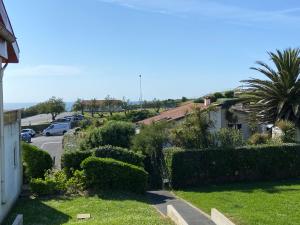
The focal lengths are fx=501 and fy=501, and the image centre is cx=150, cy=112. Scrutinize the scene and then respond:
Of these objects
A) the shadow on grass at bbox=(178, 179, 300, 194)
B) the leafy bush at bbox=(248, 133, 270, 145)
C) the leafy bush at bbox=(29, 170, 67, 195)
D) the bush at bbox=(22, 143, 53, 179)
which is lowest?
the shadow on grass at bbox=(178, 179, 300, 194)

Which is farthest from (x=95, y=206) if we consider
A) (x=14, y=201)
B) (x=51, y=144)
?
(x=51, y=144)

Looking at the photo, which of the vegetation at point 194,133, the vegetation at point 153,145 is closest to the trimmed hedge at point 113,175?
the vegetation at point 153,145

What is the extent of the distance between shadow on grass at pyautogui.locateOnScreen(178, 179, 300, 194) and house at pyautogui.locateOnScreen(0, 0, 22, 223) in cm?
810

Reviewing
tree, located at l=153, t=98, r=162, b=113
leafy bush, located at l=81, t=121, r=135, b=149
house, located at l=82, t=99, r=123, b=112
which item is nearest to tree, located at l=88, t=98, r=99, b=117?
house, located at l=82, t=99, r=123, b=112

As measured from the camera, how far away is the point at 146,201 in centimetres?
2053

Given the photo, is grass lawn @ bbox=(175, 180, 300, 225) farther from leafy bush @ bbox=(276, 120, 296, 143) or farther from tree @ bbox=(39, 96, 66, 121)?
tree @ bbox=(39, 96, 66, 121)

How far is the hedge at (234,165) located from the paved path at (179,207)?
1690 millimetres

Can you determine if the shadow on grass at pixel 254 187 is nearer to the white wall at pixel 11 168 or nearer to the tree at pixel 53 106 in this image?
the white wall at pixel 11 168

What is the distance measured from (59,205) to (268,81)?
17.3 metres

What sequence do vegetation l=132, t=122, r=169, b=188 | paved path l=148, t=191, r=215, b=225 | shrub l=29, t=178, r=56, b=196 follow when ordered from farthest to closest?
vegetation l=132, t=122, r=169, b=188
shrub l=29, t=178, r=56, b=196
paved path l=148, t=191, r=215, b=225

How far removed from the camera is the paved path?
14.5 meters

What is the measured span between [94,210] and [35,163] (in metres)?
8.43

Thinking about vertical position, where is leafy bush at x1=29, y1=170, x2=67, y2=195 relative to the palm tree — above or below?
below

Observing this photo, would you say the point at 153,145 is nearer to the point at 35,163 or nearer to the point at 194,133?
the point at 194,133
